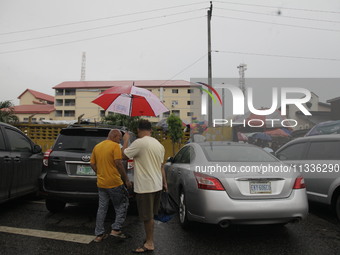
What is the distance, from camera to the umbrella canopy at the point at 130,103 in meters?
6.41

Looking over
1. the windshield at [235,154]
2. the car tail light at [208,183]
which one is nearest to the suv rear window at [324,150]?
the windshield at [235,154]

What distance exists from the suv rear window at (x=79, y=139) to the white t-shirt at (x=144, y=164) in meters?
1.43

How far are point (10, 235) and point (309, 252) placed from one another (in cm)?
406

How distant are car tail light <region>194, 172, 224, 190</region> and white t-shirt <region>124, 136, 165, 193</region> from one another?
22.4 inches

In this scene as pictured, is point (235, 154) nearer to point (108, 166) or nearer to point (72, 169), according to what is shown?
point (108, 166)

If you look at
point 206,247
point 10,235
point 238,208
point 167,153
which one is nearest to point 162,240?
point 206,247

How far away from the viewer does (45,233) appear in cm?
410

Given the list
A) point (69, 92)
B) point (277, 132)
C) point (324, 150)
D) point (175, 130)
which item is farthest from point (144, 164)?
point (69, 92)

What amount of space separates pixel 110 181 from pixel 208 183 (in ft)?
4.42

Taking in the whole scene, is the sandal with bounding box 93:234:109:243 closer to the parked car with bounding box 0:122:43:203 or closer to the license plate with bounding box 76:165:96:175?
the license plate with bounding box 76:165:96:175

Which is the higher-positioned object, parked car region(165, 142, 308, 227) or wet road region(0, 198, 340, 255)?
parked car region(165, 142, 308, 227)

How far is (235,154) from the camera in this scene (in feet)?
14.8

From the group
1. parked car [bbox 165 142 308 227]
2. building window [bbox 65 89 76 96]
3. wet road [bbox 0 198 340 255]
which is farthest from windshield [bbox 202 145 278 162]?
building window [bbox 65 89 76 96]

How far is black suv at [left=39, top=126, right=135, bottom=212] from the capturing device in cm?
448
